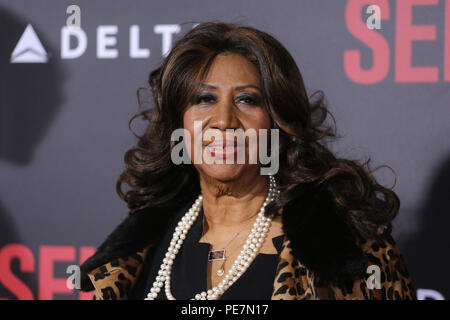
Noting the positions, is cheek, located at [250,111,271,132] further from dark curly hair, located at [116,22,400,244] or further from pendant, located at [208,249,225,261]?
pendant, located at [208,249,225,261]

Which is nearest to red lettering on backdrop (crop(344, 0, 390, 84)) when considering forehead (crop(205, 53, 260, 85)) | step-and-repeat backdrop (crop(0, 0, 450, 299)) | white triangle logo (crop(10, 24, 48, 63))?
step-and-repeat backdrop (crop(0, 0, 450, 299))

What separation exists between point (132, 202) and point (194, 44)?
0.52 metres

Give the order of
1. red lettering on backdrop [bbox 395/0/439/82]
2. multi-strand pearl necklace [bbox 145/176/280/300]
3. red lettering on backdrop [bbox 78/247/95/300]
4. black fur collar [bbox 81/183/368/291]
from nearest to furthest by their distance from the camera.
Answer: black fur collar [bbox 81/183/368/291] < multi-strand pearl necklace [bbox 145/176/280/300] < red lettering on backdrop [bbox 395/0/439/82] < red lettering on backdrop [bbox 78/247/95/300]

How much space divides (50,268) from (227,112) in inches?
49.8

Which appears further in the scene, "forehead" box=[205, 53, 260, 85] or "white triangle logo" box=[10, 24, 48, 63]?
"white triangle logo" box=[10, 24, 48, 63]

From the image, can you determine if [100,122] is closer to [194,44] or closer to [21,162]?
[21,162]

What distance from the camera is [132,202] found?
69.2 inches

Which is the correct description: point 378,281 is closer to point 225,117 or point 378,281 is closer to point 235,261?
point 235,261

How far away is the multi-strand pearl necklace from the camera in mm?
1443

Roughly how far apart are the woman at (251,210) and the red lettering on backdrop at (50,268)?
2.52ft

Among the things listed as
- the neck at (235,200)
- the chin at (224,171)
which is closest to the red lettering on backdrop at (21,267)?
the neck at (235,200)

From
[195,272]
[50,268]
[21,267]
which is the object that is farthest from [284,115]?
[21,267]

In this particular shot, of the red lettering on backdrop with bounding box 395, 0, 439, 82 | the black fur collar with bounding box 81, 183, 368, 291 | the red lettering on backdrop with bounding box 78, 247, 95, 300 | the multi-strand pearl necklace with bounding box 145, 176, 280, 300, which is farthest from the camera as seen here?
the red lettering on backdrop with bounding box 78, 247, 95, 300

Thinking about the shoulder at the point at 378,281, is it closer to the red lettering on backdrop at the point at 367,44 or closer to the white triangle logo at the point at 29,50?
the red lettering on backdrop at the point at 367,44
